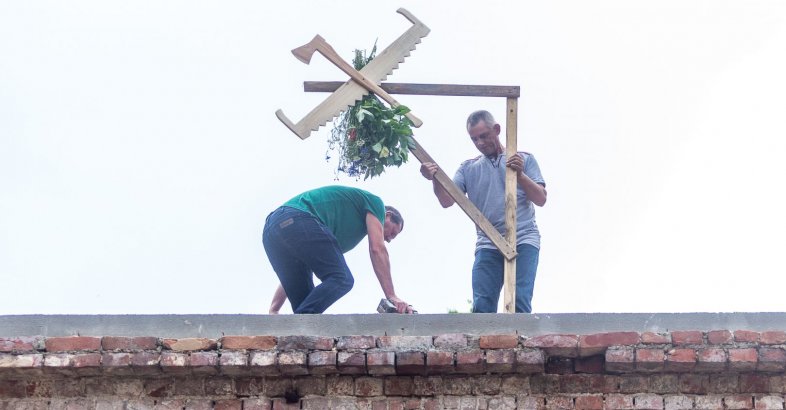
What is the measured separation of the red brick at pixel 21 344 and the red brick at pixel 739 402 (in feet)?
11.7

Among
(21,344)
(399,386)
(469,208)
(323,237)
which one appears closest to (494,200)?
(469,208)

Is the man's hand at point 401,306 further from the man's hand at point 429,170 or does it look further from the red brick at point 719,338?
the red brick at point 719,338

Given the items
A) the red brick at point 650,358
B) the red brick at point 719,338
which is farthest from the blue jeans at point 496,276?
the red brick at point 719,338

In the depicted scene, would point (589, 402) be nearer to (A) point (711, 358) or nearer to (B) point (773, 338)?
(A) point (711, 358)

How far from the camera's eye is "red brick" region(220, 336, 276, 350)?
679cm

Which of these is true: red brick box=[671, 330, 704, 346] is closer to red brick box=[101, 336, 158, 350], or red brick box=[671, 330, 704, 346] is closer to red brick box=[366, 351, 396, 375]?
red brick box=[366, 351, 396, 375]

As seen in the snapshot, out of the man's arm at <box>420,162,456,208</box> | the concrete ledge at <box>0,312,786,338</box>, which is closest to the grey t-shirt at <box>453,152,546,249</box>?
the man's arm at <box>420,162,456,208</box>

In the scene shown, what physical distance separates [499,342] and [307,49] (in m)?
2.72

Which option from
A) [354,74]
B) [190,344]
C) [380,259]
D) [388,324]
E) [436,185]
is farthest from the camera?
[354,74]

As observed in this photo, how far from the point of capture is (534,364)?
6.68 meters

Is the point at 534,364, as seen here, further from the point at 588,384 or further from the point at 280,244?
the point at 280,244

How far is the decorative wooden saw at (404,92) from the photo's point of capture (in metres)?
8.10

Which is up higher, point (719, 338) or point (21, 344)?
point (719, 338)

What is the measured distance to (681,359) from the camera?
663 cm
